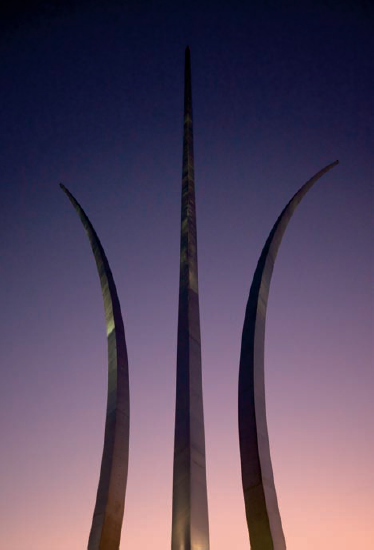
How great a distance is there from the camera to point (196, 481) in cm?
1352

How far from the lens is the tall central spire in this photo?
1299 cm

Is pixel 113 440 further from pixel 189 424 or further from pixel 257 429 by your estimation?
pixel 257 429

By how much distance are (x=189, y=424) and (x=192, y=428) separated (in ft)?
0.43

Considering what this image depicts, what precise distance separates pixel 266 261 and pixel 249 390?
5.04 m

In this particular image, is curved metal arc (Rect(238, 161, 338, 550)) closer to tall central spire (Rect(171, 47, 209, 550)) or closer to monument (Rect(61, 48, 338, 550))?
monument (Rect(61, 48, 338, 550))

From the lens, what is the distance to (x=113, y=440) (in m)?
16.2

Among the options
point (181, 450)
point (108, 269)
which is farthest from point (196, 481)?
point (108, 269)

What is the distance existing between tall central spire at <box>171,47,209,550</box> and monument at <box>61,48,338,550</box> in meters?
0.02

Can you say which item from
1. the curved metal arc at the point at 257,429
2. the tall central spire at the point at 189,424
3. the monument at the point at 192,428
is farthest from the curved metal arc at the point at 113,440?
the curved metal arc at the point at 257,429

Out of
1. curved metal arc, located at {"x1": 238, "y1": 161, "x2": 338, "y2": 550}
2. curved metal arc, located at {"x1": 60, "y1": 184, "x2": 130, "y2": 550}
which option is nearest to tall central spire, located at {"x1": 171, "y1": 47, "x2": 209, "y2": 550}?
curved metal arc, located at {"x1": 238, "y1": 161, "x2": 338, "y2": 550}

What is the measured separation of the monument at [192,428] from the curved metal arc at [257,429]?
2 centimetres

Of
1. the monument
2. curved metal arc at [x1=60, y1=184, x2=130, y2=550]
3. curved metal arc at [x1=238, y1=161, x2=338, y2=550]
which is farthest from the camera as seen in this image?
curved metal arc at [x1=60, y1=184, x2=130, y2=550]

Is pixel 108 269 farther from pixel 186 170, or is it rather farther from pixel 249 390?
pixel 249 390

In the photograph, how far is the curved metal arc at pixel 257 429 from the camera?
12.9 m
